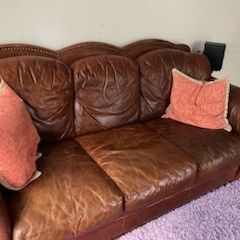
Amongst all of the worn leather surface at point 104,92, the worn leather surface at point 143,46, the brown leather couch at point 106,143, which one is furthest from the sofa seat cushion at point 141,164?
the worn leather surface at point 143,46

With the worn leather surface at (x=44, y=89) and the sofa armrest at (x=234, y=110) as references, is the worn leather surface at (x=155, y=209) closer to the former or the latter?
the sofa armrest at (x=234, y=110)

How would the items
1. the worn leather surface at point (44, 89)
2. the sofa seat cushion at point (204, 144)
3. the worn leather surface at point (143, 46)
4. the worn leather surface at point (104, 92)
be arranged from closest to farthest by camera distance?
1. the worn leather surface at point (44, 89)
2. the sofa seat cushion at point (204, 144)
3. the worn leather surface at point (104, 92)
4. the worn leather surface at point (143, 46)

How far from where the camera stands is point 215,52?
2.32 m

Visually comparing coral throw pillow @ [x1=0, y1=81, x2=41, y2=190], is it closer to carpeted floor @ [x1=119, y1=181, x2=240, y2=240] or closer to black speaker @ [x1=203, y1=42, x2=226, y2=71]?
carpeted floor @ [x1=119, y1=181, x2=240, y2=240]

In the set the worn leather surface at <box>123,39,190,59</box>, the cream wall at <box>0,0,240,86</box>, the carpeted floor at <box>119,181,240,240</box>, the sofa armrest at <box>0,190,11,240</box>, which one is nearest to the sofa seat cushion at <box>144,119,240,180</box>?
the carpeted floor at <box>119,181,240,240</box>

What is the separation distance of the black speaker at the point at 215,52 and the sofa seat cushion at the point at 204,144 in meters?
0.80

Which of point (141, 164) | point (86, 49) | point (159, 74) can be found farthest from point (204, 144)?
point (86, 49)

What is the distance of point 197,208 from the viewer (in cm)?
171

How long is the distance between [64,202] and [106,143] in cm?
53

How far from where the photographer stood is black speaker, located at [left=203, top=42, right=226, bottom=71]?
7.59ft

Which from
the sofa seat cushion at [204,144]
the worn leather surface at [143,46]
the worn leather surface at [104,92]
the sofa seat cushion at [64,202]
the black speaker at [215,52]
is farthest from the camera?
the black speaker at [215,52]

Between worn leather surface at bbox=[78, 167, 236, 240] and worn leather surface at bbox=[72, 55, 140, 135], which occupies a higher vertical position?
worn leather surface at bbox=[72, 55, 140, 135]

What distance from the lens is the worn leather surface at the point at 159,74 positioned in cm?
192

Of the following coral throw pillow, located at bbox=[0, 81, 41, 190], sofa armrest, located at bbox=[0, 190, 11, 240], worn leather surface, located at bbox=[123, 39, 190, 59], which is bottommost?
sofa armrest, located at bbox=[0, 190, 11, 240]
